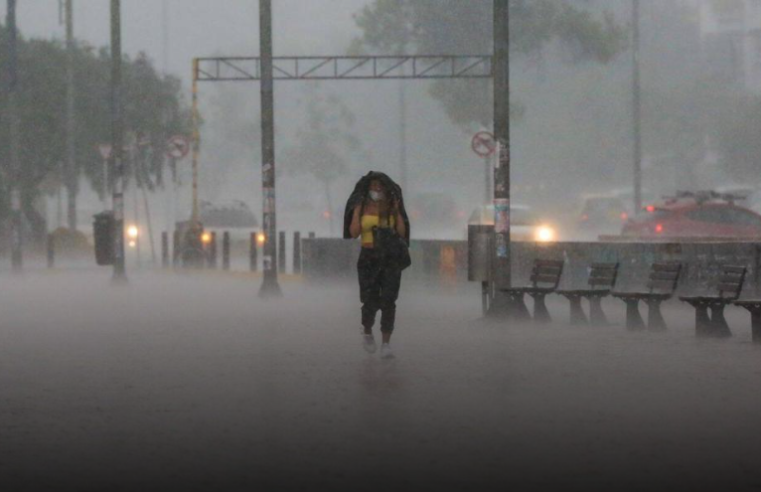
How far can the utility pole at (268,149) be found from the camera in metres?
30.0

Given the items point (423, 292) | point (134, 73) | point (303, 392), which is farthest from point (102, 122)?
point (303, 392)

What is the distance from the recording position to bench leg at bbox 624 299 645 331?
20938mm

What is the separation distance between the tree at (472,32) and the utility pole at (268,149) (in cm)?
4174

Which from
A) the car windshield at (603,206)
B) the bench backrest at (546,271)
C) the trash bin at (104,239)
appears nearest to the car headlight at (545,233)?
the trash bin at (104,239)

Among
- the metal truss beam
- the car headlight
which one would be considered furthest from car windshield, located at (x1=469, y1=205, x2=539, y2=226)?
the metal truss beam

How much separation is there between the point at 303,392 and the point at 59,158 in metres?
46.1

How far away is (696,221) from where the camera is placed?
32969 millimetres

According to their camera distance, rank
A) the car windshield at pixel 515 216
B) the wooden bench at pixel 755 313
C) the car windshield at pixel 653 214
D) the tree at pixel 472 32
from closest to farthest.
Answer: the wooden bench at pixel 755 313, the car windshield at pixel 653 214, the car windshield at pixel 515 216, the tree at pixel 472 32

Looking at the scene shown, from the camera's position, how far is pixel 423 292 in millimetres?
30547

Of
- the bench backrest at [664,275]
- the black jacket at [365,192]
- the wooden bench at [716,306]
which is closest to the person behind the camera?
the black jacket at [365,192]

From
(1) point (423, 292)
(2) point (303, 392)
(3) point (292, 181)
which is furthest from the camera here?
(3) point (292, 181)

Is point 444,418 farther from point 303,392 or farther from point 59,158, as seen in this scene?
point 59,158

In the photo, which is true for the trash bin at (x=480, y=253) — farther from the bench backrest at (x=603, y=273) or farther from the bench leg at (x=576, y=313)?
the bench leg at (x=576, y=313)

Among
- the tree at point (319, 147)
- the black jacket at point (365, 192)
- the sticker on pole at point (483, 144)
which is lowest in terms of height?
the black jacket at point (365, 192)
